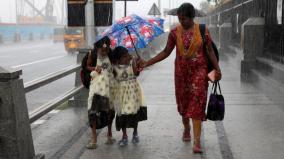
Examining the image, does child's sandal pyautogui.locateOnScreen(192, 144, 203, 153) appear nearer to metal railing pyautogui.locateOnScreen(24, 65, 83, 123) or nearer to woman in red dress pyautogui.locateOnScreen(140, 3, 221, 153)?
woman in red dress pyautogui.locateOnScreen(140, 3, 221, 153)

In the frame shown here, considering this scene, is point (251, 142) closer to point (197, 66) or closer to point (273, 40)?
point (197, 66)

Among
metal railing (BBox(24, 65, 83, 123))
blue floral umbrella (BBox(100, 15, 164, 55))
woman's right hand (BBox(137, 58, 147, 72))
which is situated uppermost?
blue floral umbrella (BBox(100, 15, 164, 55))

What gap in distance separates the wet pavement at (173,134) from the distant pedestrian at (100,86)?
15.6 inches

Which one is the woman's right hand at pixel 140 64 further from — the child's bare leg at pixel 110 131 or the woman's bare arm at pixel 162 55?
the child's bare leg at pixel 110 131

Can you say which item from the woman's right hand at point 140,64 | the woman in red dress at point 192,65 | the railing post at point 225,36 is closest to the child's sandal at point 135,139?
the woman in red dress at point 192,65

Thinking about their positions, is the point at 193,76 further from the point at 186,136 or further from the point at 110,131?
the point at 110,131

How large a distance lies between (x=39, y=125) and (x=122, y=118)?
2.39m

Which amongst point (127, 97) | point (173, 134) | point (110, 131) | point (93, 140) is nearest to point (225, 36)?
point (173, 134)

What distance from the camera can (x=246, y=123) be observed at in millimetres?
8109

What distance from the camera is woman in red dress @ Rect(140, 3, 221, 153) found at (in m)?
6.12

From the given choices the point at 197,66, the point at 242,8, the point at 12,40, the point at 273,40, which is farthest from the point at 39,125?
the point at 12,40

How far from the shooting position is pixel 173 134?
746 centimetres

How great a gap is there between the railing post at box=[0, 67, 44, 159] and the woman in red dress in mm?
2055

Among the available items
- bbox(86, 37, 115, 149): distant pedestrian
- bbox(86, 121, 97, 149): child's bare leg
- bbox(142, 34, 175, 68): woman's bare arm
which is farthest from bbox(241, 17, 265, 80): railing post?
bbox(86, 121, 97, 149): child's bare leg
